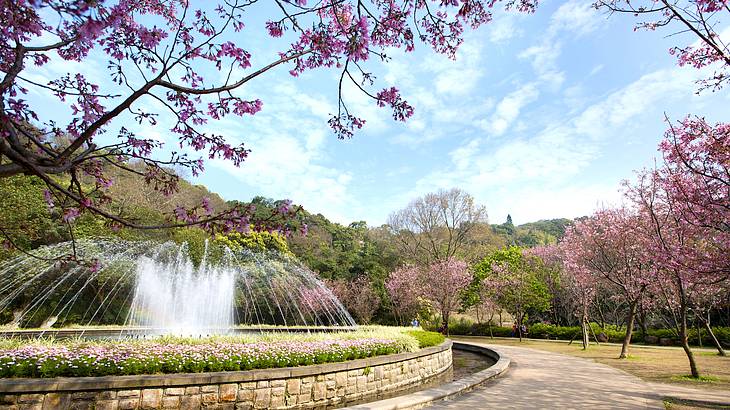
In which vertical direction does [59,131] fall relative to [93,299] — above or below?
above

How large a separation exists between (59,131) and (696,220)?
10331mm

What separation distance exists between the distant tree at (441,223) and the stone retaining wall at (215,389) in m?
25.4

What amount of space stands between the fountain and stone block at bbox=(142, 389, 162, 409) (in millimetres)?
7351

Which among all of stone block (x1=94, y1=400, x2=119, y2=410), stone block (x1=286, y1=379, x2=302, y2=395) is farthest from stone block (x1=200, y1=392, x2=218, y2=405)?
stone block (x1=286, y1=379, x2=302, y2=395)

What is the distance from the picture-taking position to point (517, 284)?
79.8 feet

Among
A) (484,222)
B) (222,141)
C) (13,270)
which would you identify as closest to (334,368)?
(222,141)

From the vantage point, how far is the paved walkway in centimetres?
686

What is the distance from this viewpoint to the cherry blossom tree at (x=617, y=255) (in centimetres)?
1398

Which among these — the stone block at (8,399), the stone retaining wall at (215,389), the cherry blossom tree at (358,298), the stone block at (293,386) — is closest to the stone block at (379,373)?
the stone retaining wall at (215,389)

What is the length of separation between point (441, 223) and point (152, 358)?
1149 inches

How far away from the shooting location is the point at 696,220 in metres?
7.78

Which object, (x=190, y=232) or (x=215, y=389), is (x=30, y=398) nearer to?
(x=215, y=389)

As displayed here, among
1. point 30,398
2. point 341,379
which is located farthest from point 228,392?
point 30,398

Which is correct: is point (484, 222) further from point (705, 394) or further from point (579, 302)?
point (705, 394)
